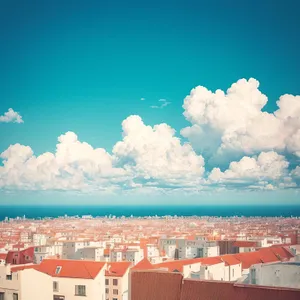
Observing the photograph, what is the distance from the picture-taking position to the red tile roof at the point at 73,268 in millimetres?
9883

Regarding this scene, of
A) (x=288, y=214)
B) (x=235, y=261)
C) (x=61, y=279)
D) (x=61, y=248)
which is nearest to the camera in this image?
(x=61, y=279)

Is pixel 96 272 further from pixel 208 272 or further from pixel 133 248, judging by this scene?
pixel 133 248

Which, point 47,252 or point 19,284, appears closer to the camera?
point 19,284

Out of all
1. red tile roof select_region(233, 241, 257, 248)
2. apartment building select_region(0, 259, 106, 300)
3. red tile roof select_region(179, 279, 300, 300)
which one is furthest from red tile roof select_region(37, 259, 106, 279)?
red tile roof select_region(233, 241, 257, 248)

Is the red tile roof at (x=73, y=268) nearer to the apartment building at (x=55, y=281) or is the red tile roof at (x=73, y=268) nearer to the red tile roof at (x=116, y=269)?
the apartment building at (x=55, y=281)

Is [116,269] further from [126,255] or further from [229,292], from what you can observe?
[229,292]

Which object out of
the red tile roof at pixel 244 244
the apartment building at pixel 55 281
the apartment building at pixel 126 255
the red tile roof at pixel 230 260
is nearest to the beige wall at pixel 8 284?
the apartment building at pixel 55 281

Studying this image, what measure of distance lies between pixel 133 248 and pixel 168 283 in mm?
9925

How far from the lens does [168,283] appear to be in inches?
248

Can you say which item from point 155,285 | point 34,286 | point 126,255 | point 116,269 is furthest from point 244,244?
point 155,285

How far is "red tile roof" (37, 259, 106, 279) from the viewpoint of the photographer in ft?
32.4

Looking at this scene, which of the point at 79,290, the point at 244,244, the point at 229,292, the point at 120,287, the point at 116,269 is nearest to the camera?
the point at 229,292

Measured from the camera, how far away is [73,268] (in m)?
10.1

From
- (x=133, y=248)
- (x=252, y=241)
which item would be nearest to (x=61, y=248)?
(x=133, y=248)
